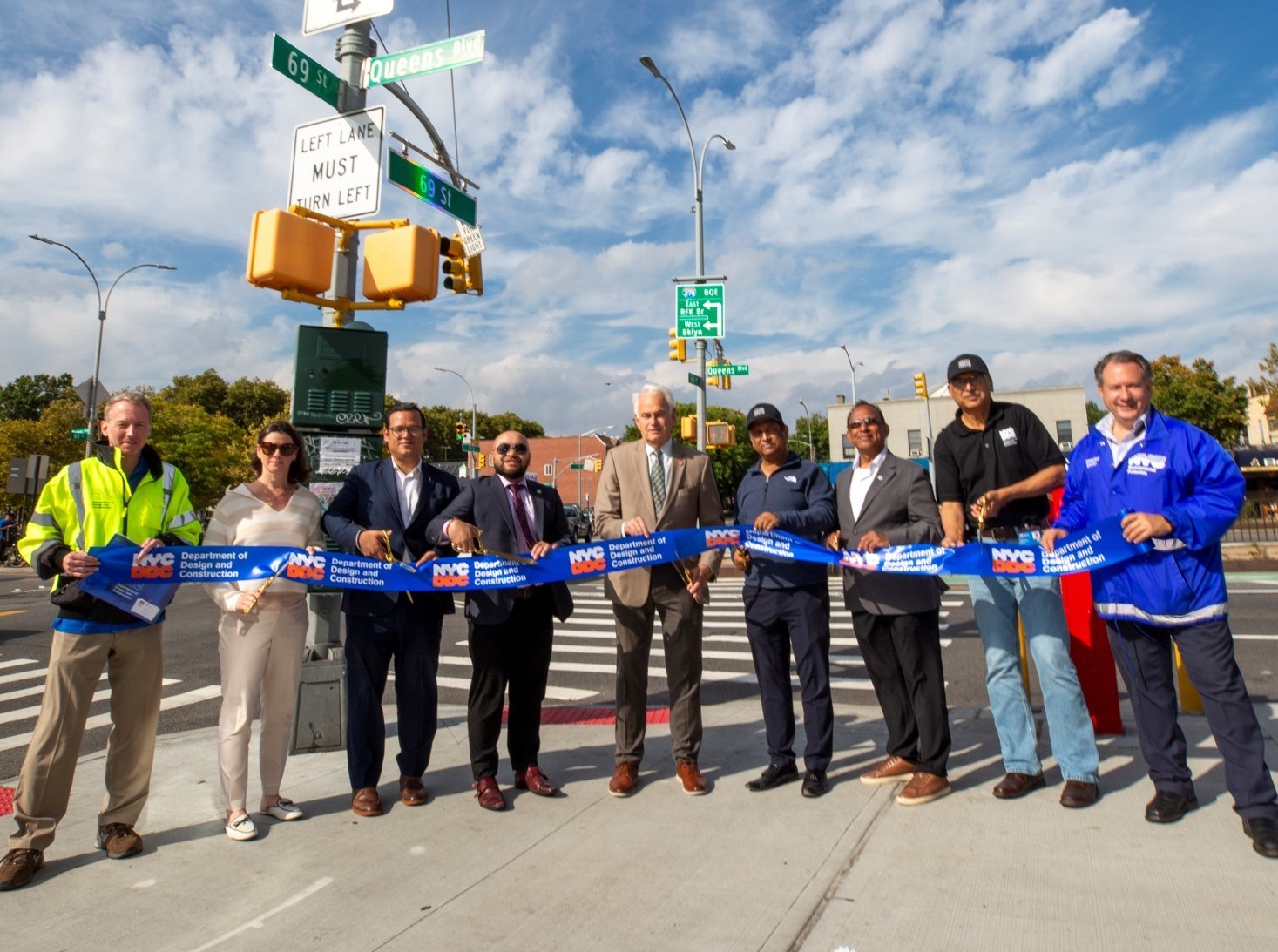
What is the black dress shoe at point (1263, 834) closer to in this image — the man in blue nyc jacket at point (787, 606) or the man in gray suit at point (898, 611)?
the man in gray suit at point (898, 611)

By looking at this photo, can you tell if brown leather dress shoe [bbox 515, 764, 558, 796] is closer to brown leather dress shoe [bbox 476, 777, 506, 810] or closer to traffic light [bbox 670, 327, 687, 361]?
brown leather dress shoe [bbox 476, 777, 506, 810]

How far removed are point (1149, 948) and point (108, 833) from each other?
411 cm

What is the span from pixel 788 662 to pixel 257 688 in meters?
2.67

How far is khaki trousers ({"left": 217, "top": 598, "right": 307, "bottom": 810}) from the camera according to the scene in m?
3.94

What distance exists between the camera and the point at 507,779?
471cm

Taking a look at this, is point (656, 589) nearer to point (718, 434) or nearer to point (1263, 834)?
point (1263, 834)

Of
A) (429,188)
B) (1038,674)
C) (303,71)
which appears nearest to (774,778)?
(1038,674)

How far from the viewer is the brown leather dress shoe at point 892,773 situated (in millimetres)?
4305

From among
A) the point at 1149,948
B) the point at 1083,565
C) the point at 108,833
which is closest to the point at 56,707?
the point at 108,833

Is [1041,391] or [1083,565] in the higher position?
[1041,391]

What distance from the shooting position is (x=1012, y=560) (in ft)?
13.0

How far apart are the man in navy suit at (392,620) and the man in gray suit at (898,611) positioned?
7.30ft

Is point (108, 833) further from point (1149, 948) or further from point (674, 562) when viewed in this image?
point (1149, 948)

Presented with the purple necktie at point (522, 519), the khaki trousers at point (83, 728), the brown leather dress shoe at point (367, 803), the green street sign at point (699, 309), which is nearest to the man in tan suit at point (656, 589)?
the purple necktie at point (522, 519)
